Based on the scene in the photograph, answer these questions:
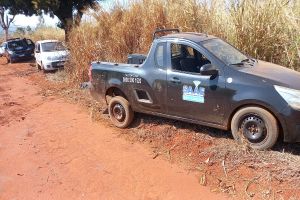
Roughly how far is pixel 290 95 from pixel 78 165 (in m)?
3.75

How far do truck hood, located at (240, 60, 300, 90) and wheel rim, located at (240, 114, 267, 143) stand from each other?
0.64 metres

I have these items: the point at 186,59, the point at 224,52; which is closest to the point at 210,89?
the point at 224,52

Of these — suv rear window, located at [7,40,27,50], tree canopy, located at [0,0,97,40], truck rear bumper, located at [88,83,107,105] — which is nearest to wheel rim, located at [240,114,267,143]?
truck rear bumper, located at [88,83,107,105]


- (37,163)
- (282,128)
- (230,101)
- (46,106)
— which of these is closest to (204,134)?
(230,101)

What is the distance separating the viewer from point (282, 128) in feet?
19.8

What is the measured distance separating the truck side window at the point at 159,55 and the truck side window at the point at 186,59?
0.64 ft

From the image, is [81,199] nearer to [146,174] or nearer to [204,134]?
[146,174]

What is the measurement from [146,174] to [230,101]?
5.93 feet

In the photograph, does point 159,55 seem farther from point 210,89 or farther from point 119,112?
point 119,112

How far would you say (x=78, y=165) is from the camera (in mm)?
7023

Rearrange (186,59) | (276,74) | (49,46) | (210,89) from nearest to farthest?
(276,74) → (210,89) → (186,59) → (49,46)

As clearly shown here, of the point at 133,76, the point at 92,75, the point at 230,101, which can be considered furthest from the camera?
the point at 92,75

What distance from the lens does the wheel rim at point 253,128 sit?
620 cm

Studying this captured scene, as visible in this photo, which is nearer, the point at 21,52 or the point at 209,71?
the point at 209,71
